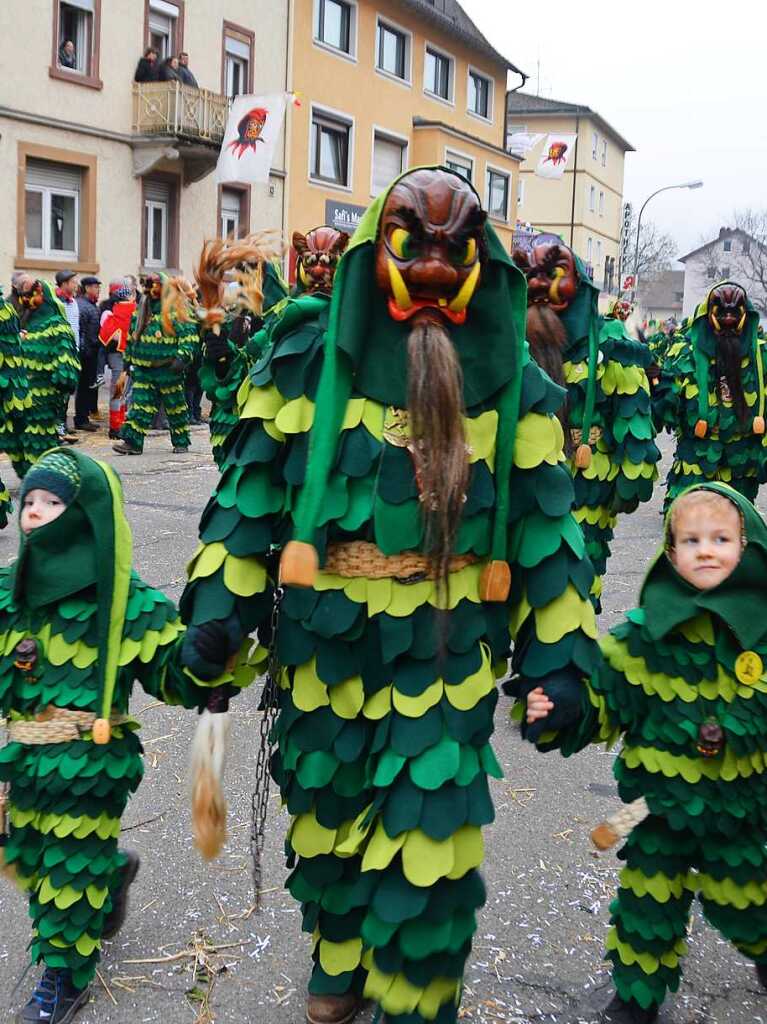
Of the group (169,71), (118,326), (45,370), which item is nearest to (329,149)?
(169,71)

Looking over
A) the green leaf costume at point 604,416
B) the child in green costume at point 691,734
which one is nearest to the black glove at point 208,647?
the child in green costume at point 691,734

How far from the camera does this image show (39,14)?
17953 millimetres

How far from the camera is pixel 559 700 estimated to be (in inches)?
105

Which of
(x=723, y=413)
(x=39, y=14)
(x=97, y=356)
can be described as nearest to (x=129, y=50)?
(x=39, y=14)

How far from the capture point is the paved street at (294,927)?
10.2 feet

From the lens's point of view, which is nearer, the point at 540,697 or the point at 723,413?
the point at 540,697

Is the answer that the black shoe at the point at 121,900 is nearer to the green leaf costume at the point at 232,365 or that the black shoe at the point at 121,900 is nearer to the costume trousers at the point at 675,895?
the costume trousers at the point at 675,895

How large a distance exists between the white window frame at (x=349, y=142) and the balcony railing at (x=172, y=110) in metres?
5.10

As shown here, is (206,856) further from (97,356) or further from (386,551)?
(97,356)

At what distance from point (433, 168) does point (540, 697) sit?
4.14ft

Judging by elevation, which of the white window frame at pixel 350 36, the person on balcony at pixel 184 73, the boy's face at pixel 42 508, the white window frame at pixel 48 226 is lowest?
the boy's face at pixel 42 508

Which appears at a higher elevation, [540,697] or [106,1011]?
[540,697]

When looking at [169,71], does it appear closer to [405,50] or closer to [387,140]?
[387,140]

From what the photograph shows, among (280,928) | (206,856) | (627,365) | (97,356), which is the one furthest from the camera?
(97,356)
